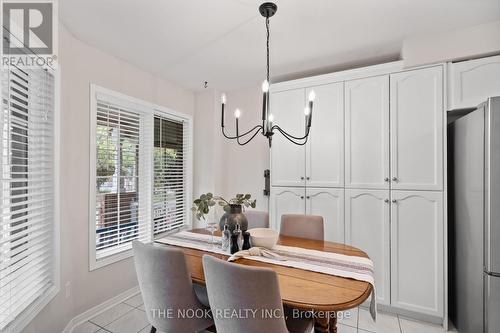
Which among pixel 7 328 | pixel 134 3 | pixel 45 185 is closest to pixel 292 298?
pixel 7 328

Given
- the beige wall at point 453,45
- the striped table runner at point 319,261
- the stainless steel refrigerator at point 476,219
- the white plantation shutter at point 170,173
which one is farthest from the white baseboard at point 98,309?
the beige wall at point 453,45

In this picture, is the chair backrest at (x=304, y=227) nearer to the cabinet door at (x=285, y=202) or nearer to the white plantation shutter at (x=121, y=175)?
the cabinet door at (x=285, y=202)

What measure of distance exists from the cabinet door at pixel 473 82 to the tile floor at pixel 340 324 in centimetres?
191

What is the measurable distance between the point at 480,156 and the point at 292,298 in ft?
5.71

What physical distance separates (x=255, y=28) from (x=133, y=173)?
194 cm

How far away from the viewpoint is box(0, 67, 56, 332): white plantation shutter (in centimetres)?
142

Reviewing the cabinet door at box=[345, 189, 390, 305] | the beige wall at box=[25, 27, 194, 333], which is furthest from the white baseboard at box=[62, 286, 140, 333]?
the cabinet door at box=[345, 189, 390, 305]

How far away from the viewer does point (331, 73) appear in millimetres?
2699

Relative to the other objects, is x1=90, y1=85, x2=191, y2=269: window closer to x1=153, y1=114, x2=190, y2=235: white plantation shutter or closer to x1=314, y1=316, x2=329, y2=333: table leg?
x1=153, y1=114, x2=190, y2=235: white plantation shutter

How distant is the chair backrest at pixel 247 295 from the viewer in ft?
3.61

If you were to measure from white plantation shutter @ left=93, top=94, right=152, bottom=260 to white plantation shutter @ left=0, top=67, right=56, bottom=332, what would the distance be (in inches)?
21.4

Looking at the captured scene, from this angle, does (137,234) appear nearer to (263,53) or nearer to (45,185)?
(45,185)

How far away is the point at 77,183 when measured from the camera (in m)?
2.23
